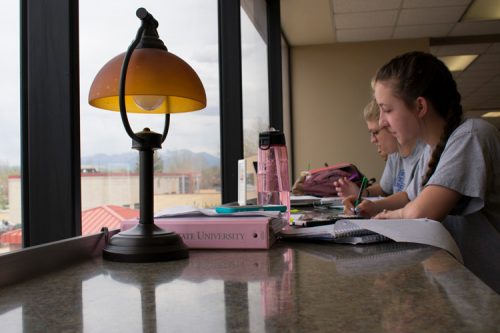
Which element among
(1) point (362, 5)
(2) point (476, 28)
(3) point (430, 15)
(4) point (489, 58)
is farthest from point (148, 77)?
(4) point (489, 58)

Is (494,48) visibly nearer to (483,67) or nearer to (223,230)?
(483,67)

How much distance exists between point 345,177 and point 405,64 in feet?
4.28

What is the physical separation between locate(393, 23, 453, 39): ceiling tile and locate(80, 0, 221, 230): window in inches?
124

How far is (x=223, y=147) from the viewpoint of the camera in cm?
280

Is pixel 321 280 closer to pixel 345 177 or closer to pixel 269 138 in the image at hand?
pixel 269 138

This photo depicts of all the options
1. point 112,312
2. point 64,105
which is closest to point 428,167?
point 64,105

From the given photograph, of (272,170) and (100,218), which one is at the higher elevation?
(272,170)

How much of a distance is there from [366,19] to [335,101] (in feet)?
4.04

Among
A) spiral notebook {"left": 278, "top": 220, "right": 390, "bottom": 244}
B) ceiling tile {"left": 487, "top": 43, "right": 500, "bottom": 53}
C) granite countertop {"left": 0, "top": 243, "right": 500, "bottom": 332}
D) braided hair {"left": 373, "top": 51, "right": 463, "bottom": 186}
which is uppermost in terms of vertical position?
ceiling tile {"left": 487, "top": 43, "right": 500, "bottom": 53}

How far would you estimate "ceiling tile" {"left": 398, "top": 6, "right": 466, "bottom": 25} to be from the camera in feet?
15.2

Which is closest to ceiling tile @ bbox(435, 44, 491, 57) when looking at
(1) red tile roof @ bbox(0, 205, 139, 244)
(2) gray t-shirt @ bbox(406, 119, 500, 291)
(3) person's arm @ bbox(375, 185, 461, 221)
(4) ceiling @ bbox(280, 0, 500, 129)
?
(4) ceiling @ bbox(280, 0, 500, 129)

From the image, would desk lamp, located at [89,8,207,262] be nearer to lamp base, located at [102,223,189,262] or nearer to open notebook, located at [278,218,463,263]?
lamp base, located at [102,223,189,262]

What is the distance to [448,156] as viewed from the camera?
1.40 meters

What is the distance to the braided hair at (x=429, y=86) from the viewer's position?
1.58 metres
